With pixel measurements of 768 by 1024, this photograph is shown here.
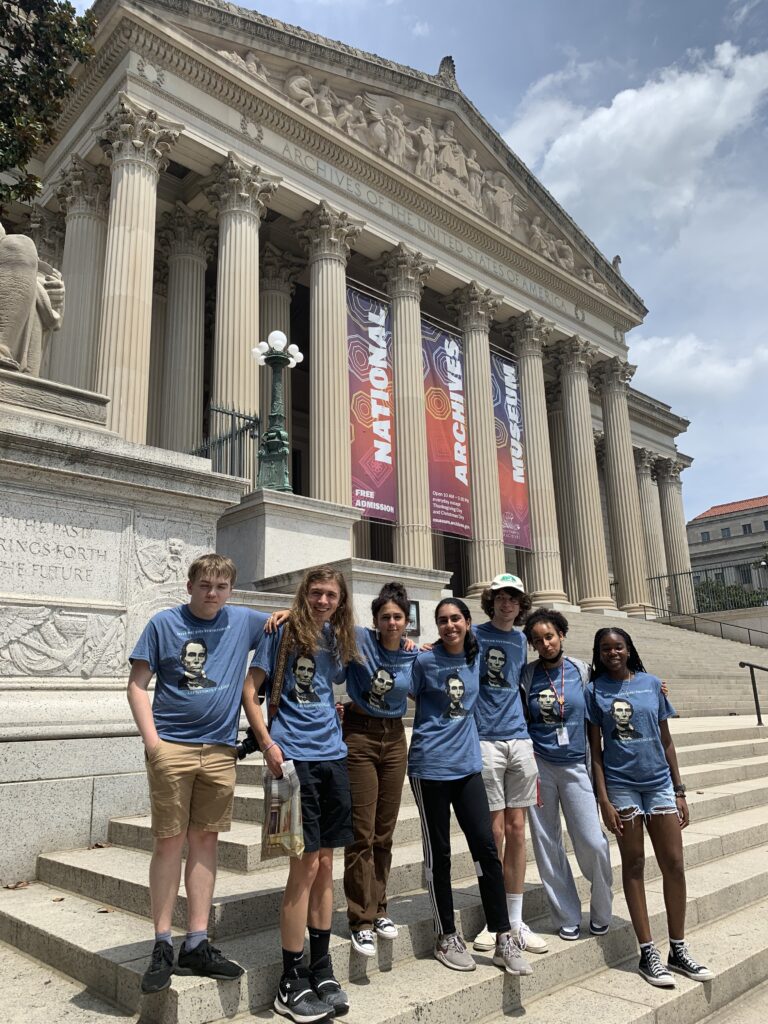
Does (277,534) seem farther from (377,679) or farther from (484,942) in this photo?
(484,942)

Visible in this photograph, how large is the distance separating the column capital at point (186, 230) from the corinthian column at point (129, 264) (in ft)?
9.22

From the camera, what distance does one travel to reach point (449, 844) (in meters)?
3.74

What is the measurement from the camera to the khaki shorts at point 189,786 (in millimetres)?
3174

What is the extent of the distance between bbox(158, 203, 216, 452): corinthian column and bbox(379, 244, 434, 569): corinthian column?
5.21 m

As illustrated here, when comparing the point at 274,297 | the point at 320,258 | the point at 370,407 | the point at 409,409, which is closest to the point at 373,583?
the point at 370,407

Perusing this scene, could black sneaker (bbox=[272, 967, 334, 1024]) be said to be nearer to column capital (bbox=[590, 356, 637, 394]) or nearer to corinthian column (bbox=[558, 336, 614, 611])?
corinthian column (bbox=[558, 336, 614, 611])

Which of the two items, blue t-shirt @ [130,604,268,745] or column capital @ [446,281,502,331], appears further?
column capital @ [446,281,502,331]

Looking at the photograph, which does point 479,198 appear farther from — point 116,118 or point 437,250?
point 116,118

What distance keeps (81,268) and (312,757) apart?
54.3ft

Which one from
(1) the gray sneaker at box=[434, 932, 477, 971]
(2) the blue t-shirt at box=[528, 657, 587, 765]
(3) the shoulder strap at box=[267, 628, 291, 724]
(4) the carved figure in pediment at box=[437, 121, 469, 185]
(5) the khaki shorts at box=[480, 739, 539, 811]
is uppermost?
(4) the carved figure in pediment at box=[437, 121, 469, 185]

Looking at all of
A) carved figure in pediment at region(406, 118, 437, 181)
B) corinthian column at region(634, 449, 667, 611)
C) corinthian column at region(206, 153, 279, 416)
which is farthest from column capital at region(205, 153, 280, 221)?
corinthian column at region(634, 449, 667, 611)

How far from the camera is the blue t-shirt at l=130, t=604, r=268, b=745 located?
3.32 meters

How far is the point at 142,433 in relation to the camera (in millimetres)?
15250

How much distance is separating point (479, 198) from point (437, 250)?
370cm
